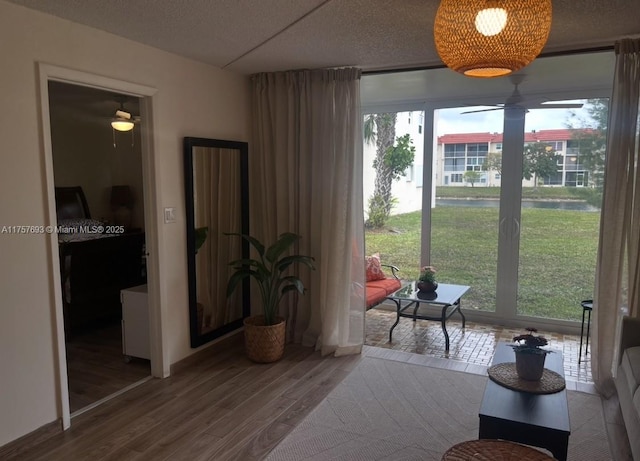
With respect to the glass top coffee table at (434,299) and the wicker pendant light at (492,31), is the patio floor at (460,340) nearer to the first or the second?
the glass top coffee table at (434,299)

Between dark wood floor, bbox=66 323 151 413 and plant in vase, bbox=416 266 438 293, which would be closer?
dark wood floor, bbox=66 323 151 413

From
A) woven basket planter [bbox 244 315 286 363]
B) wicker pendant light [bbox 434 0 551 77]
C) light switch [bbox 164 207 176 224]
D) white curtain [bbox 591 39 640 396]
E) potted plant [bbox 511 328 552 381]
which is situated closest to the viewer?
wicker pendant light [bbox 434 0 551 77]

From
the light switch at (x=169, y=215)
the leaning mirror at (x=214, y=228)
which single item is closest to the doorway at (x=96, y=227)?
the leaning mirror at (x=214, y=228)

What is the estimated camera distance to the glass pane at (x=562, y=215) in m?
4.63

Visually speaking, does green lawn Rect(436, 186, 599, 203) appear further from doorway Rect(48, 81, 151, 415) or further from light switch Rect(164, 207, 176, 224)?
doorway Rect(48, 81, 151, 415)

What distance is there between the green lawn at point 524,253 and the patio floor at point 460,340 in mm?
350

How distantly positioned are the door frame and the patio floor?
6.25 ft

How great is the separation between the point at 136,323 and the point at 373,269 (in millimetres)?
2363

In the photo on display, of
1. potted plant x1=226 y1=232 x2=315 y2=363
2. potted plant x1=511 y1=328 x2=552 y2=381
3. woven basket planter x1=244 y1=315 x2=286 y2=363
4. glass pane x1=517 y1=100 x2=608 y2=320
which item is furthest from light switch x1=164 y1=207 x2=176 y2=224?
glass pane x1=517 y1=100 x2=608 y2=320

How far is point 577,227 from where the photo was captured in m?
4.73

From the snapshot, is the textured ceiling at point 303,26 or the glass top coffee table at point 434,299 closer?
the textured ceiling at point 303,26

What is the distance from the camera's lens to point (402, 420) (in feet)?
9.82

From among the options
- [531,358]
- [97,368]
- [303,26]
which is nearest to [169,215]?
[97,368]

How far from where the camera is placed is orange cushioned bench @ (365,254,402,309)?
4520mm
